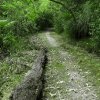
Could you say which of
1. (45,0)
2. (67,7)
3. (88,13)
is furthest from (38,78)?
(45,0)

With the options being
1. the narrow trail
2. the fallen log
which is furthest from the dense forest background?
the fallen log

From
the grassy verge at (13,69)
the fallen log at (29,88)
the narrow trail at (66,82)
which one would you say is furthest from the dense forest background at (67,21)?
the fallen log at (29,88)

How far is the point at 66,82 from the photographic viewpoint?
1127cm

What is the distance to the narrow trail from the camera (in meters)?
9.70

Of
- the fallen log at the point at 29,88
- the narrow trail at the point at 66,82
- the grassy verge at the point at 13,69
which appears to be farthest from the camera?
the grassy verge at the point at 13,69

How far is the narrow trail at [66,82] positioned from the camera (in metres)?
9.70

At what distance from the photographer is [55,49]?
19.3 m

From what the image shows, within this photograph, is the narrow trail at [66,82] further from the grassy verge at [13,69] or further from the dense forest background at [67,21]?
the dense forest background at [67,21]

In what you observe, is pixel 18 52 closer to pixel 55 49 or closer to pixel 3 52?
pixel 3 52

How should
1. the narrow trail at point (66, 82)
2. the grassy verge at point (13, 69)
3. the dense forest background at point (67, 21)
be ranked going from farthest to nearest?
the dense forest background at point (67, 21)
the grassy verge at point (13, 69)
the narrow trail at point (66, 82)

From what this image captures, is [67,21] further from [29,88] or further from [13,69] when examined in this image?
[29,88]

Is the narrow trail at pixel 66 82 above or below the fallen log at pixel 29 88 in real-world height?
below

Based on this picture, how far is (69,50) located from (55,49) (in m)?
1.17

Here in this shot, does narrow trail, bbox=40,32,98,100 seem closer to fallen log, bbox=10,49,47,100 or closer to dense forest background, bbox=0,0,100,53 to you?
fallen log, bbox=10,49,47,100
